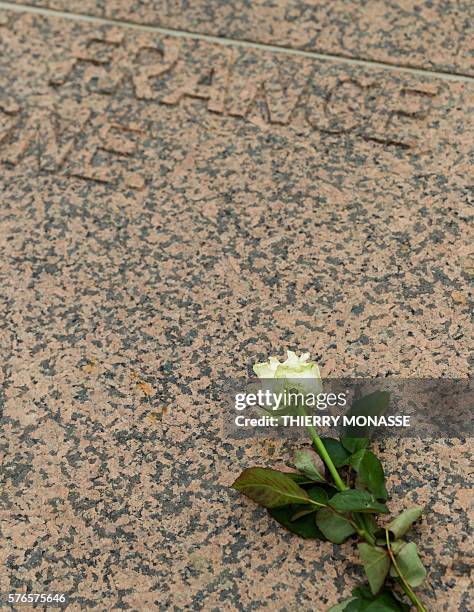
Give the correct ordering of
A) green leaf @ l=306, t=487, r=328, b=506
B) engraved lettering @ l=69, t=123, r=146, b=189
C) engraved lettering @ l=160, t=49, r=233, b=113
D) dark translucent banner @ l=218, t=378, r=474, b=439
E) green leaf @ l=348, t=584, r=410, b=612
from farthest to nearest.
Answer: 1. engraved lettering @ l=160, t=49, r=233, b=113
2. engraved lettering @ l=69, t=123, r=146, b=189
3. dark translucent banner @ l=218, t=378, r=474, b=439
4. green leaf @ l=306, t=487, r=328, b=506
5. green leaf @ l=348, t=584, r=410, b=612

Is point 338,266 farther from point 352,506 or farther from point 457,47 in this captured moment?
point 457,47

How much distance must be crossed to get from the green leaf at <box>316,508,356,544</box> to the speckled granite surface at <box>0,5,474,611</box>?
0.15ft

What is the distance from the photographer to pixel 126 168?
1735 mm

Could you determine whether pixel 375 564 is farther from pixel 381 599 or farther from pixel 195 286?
pixel 195 286

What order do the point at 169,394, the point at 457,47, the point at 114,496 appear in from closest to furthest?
the point at 114,496 < the point at 169,394 < the point at 457,47

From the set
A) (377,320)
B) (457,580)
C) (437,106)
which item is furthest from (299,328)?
(437,106)

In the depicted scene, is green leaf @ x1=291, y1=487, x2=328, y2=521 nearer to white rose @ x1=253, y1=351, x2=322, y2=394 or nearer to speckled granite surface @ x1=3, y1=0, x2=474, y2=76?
white rose @ x1=253, y1=351, x2=322, y2=394

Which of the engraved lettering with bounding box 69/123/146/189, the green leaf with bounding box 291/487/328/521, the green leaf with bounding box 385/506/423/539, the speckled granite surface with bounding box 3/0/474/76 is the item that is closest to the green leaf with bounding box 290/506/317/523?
the green leaf with bounding box 291/487/328/521

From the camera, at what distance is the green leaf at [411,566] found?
112 cm

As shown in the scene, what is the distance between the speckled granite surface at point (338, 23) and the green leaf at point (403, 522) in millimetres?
1143

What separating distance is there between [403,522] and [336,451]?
0.16 meters

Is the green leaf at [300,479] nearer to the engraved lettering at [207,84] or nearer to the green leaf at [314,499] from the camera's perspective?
the green leaf at [314,499]

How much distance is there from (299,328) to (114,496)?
0.48 metres

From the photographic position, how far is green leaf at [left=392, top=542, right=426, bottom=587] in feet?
3.69
